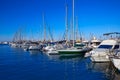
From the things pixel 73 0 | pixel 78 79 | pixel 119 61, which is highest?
pixel 73 0

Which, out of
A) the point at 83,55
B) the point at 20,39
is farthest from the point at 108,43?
the point at 20,39

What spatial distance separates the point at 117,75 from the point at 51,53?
103 feet

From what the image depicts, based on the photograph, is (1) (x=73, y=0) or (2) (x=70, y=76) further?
(1) (x=73, y=0)

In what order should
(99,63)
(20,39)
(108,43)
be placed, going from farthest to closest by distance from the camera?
1. (20,39)
2. (108,43)
3. (99,63)

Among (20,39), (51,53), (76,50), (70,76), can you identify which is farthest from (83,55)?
(20,39)

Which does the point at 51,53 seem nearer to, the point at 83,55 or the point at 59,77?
the point at 83,55

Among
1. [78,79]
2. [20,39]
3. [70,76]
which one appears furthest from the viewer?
[20,39]

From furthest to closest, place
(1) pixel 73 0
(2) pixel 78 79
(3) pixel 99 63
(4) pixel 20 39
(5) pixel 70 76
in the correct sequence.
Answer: (4) pixel 20 39, (1) pixel 73 0, (3) pixel 99 63, (5) pixel 70 76, (2) pixel 78 79

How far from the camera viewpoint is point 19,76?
24.2 meters

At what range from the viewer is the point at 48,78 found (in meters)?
23.1

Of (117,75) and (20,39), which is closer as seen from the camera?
(117,75)

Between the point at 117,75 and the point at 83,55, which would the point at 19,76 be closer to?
the point at 117,75

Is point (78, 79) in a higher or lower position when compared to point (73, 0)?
lower

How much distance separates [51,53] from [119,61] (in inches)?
1245
